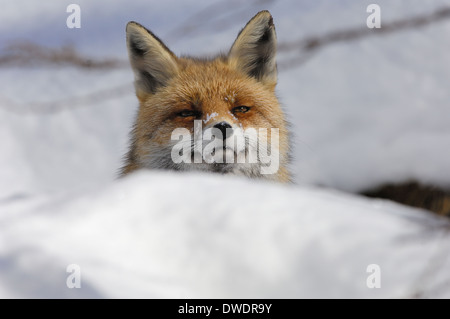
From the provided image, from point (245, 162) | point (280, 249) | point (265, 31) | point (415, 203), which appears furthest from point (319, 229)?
point (415, 203)

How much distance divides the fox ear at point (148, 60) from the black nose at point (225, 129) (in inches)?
31.6

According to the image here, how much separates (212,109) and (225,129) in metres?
0.30

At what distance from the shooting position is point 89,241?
55.4 inches

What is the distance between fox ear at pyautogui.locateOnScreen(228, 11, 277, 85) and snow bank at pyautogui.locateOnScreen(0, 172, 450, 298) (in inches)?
73.5

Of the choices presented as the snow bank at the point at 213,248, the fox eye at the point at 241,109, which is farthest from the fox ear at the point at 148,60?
the snow bank at the point at 213,248

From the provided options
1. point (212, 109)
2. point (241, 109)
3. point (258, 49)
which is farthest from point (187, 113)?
point (258, 49)

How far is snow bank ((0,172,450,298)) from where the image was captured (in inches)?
50.8

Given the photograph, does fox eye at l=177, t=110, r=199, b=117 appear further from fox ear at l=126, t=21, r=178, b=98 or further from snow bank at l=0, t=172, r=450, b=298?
snow bank at l=0, t=172, r=450, b=298

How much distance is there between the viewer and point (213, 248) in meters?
→ 1.40

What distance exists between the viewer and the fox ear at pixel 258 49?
318 centimetres

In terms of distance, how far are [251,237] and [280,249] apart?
0.31 ft

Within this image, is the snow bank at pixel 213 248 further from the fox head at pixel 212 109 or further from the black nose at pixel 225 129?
the fox head at pixel 212 109

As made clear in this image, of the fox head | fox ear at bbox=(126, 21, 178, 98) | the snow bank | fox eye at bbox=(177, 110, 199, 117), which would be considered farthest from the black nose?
the snow bank

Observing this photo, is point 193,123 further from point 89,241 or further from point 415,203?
point 415,203
